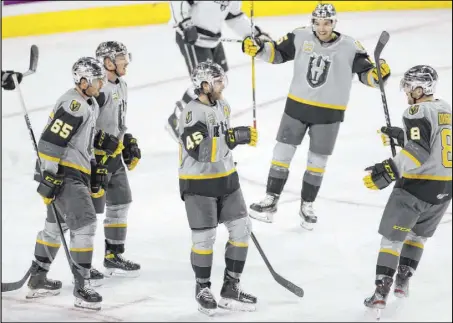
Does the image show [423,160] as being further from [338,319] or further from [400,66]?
[400,66]

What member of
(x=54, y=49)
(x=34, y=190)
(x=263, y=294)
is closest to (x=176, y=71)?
(x=54, y=49)

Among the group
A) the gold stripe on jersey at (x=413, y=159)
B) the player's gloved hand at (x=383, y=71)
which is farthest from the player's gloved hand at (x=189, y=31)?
the gold stripe on jersey at (x=413, y=159)

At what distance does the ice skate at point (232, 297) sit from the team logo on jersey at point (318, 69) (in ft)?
4.48

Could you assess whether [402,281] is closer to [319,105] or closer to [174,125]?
[319,105]

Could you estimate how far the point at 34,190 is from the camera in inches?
267

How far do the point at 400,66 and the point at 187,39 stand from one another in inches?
133

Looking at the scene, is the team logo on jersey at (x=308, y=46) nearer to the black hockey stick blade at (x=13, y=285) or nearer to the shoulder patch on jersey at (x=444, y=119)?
the shoulder patch on jersey at (x=444, y=119)

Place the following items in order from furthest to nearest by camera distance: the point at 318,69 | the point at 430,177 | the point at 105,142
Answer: the point at 318,69
the point at 105,142
the point at 430,177

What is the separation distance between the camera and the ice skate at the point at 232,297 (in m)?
5.00

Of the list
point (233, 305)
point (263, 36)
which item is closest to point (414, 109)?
point (233, 305)

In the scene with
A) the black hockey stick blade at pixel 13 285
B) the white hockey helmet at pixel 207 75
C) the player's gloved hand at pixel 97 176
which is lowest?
the black hockey stick blade at pixel 13 285

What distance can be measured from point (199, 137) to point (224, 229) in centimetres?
144

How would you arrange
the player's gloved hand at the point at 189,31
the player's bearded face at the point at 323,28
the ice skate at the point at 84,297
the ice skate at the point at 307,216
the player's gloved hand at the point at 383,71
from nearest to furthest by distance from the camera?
the ice skate at the point at 84,297
the player's gloved hand at the point at 383,71
the player's bearded face at the point at 323,28
the ice skate at the point at 307,216
the player's gloved hand at the point at 189,31

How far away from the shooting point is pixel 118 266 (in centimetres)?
544
